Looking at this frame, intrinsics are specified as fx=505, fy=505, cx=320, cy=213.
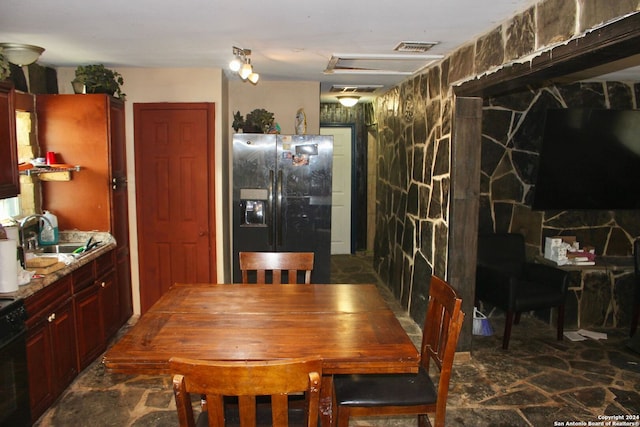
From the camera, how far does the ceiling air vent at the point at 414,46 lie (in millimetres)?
3325

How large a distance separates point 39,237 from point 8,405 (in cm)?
164

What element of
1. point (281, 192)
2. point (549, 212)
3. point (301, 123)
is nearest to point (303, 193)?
point (281, 192)

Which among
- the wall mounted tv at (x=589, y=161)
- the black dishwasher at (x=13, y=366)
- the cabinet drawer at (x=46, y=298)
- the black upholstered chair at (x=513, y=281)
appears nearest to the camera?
the black dishwasher at (x=13, y=366)

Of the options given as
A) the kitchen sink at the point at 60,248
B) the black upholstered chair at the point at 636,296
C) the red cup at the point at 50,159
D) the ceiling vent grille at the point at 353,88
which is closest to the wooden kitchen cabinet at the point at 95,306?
the kitchen sink at the point at 60,248

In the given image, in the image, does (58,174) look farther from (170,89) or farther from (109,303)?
(170,89)

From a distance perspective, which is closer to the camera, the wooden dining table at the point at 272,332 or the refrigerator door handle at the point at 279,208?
the wooden dining table at the point at 272,332

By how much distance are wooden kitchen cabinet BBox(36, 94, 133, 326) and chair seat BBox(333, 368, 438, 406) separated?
2.62 meters

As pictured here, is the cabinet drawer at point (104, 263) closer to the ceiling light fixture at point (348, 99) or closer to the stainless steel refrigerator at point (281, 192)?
the stainless steel refrigerator at point (281, 192)

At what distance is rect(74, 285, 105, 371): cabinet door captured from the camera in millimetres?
3459

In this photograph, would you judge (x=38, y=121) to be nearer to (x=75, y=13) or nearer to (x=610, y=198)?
(x=75, y=13)

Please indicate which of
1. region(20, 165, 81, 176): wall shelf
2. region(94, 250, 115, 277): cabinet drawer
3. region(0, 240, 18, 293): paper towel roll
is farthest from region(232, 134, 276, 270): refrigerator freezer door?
region(0, 240, 18, 293): paper towel roll

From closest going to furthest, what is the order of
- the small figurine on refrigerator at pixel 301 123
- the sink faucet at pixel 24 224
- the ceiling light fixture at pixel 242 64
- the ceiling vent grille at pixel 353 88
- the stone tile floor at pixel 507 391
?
the stone tile floor at pixel 507 391
the ceiling light fixture at pixel 242 64
the sink faucet at pixel 24 224
the small figurine on refrigerator at pixel 301 123
the ceiling vent grille at pixel 353 88

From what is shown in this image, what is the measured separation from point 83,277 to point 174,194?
52.1 inches

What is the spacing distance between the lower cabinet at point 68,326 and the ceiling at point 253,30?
1532mm
